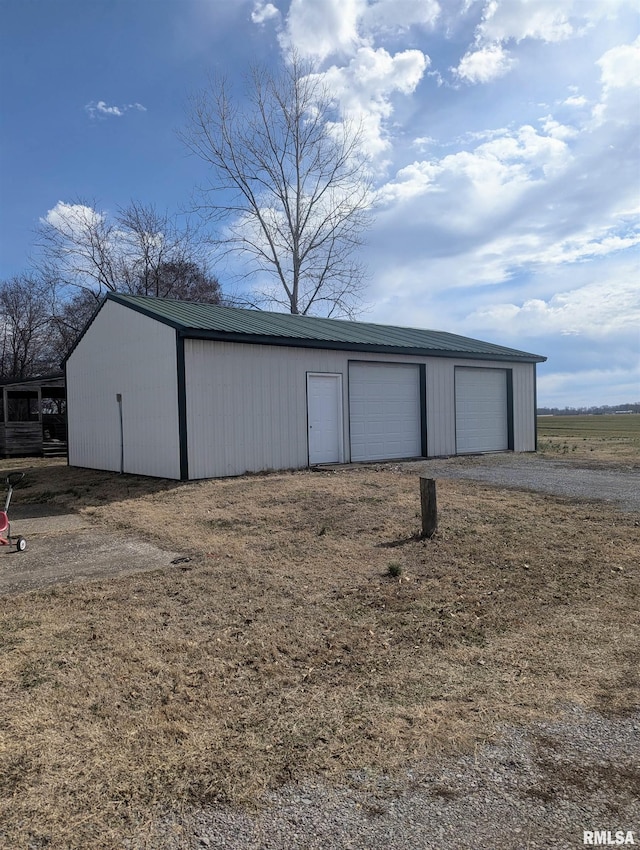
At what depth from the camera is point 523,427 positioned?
17328 mm

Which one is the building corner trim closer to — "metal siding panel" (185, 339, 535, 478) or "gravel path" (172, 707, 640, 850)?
"metal siding panel" (185, 339, 535, 478)

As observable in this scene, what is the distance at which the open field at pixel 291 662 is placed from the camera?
239 cm

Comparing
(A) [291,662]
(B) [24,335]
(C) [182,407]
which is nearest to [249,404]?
(C) [182,407]

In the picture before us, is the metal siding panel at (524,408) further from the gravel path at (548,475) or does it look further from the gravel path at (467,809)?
the gravel path at (467,809)

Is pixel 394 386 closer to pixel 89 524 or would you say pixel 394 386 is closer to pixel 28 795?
pixel 89 524

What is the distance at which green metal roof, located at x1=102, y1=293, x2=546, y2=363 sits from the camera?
11.4 metres

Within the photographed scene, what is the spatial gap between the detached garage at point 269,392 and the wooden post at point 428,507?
5.71 meters

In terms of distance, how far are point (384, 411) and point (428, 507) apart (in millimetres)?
7978

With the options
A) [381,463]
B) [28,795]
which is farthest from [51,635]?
[381,463]

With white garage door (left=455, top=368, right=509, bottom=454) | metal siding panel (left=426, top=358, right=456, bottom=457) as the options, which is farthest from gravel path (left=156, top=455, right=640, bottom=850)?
white garage door (left=455, top=368, right=509, bottom=454)

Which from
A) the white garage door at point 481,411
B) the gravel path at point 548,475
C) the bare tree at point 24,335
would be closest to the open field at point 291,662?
the gravel path at point 548,475

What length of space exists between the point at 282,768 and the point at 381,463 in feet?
36.6

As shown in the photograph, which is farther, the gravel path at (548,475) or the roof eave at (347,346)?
the roof eave at (347,346)

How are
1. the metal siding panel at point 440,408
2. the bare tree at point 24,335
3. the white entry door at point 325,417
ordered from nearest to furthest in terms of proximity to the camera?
the white entry door at point 325,417, the metal siding panel at point 440,408, the bare tree at point 24,335
